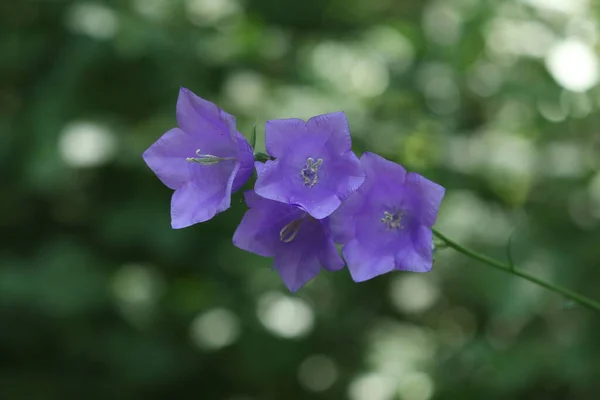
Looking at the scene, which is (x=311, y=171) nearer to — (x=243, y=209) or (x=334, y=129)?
(x=334, y=129)

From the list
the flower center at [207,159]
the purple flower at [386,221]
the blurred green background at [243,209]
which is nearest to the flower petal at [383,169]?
the purple flower at [386,221]

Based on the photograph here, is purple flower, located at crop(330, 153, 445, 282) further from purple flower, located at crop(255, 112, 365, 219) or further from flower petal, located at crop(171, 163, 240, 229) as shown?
flower petal, located at crop(171, 163, 240, 229)

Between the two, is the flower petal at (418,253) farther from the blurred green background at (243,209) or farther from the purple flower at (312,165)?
the blurred green background at (243,209)

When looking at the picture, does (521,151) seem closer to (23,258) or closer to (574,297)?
(574,297)

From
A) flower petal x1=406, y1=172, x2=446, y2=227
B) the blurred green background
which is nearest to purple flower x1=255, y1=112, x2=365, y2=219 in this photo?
flower petal x1=406, y1=172, x2=446, y2=227

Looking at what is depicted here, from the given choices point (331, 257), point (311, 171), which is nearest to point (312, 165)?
point (311, 171)

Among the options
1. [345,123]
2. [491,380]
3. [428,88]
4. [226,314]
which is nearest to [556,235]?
[491,380]
